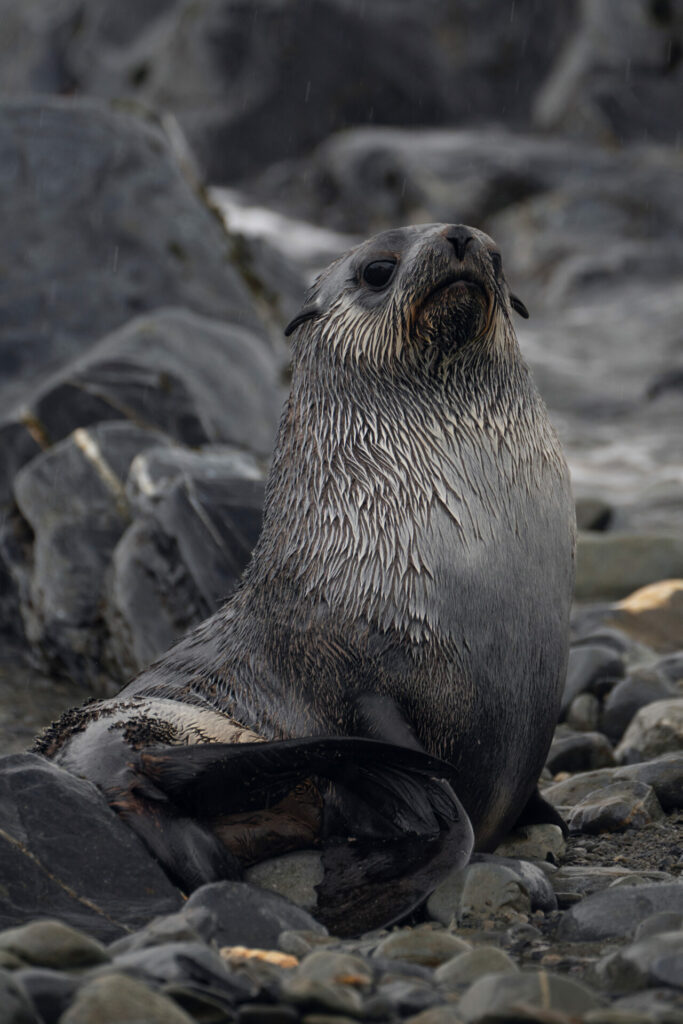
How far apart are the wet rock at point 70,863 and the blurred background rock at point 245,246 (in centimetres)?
271

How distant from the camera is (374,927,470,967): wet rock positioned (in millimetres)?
3072

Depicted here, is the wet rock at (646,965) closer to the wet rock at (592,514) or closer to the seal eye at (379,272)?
the seal eye at (379,272)

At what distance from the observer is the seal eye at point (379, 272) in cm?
443

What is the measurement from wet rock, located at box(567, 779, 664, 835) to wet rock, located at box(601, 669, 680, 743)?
159 cm

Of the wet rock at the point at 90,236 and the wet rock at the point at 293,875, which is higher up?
the wet rock at the point at 90,236

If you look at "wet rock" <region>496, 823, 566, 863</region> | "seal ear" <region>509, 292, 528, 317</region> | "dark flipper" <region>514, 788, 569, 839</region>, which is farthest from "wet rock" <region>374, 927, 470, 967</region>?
"seal ear" <region>509, 292, 528, 317</region>

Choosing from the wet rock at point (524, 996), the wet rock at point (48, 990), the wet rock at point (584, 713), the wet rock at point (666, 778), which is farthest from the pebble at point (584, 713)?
the wet rock at point (48, 990)

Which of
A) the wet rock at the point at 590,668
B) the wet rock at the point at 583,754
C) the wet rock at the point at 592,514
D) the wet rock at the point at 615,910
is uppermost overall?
the wet rock at the point at 592,514

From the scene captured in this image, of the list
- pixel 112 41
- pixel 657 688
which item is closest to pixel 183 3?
pixel 112 41

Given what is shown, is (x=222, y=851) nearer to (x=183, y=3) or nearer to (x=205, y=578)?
(x=205, y=578)

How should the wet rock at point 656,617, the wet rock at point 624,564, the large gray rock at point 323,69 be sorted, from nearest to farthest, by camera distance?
1. the wet rock at point 656,617
2. the wet rock at point 624,564
3. the large gray rock at point 323,69

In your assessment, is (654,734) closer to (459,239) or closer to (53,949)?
(459,239)

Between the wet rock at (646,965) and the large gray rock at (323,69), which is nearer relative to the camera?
the wet rock at (646,965)

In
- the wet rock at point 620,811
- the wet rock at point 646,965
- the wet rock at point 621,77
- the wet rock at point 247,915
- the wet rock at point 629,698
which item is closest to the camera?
the wet rock at point 646,965
